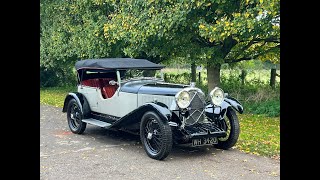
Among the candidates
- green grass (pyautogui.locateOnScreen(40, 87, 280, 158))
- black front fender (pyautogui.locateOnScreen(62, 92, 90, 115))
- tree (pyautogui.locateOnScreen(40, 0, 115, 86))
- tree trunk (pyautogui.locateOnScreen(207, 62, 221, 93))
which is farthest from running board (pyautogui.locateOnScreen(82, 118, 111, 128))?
tree (pyautogui.locateOnScreen(40, 0, 115, 86))

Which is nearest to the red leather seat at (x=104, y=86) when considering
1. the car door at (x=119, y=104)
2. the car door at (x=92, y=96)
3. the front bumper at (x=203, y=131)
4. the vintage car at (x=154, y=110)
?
the vintage car at (x=154, y=110)

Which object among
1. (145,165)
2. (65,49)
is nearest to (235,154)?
(145,165)

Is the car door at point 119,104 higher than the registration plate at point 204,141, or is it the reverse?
the car door at point 119,104

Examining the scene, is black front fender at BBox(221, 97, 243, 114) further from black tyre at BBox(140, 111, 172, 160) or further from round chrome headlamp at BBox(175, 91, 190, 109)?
black tyre at BBox(140, 111, 172, 160)

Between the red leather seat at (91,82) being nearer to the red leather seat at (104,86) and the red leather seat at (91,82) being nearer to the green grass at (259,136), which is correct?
the red leather seat at (104,86)

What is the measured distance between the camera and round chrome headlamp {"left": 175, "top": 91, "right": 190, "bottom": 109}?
582cm

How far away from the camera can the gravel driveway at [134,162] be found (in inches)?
195

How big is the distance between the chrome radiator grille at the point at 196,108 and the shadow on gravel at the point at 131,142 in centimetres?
53

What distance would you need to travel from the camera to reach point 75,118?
812cm

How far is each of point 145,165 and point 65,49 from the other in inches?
454

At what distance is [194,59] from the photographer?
10477mm

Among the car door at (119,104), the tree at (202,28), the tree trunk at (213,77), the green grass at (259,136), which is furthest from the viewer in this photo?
the tree trunk at (213,77)
